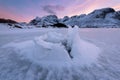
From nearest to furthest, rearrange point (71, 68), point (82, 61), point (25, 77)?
point (25, 77) → point (71, 68) → point (82, 61)

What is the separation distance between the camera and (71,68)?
438 centimetres

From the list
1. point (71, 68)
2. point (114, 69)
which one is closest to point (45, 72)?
point (71, 68)

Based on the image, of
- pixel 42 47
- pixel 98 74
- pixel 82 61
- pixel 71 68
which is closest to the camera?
pixel 98 74

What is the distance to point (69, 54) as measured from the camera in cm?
530

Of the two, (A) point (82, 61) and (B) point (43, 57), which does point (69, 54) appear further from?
(B) point (43, 57)

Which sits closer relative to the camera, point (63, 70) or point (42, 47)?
point (63, 70)

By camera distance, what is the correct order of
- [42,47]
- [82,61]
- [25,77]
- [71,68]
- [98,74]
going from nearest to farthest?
[25,77], [98,74], [71,68], [82,61], [42,47]

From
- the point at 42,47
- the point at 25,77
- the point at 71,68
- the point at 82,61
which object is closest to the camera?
the point at 25,77

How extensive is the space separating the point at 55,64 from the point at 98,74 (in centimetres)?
141

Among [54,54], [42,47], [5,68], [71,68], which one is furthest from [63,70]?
[5,68]

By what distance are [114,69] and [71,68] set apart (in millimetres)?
1379

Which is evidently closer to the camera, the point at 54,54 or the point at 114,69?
the point at 114,69

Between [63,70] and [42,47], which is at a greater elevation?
[42,47]

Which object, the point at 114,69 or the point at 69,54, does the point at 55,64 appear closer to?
the point at 69,54
